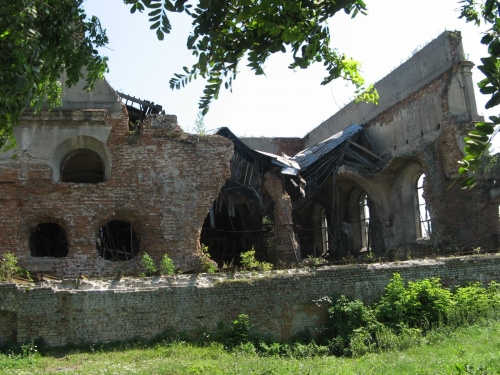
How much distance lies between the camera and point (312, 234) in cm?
2322

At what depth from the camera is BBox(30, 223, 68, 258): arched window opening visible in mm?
15730

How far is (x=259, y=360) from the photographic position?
988 cm

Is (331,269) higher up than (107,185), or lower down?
lower down

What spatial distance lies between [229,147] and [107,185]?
137 inches

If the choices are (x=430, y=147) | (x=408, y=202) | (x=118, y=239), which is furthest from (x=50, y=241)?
(x=430, y=147)

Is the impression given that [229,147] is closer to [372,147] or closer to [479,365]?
[372,147]

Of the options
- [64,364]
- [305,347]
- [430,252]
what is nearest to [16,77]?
[64,364]

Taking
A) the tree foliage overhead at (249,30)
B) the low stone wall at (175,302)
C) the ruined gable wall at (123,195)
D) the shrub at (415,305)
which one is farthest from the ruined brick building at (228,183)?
the tree foliage overhead at (249,30)

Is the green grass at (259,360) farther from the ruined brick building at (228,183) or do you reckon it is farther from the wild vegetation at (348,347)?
the ruined brick building at (228,183)

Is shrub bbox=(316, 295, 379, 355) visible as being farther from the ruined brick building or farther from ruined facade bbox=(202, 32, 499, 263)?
ruined facade bbox=(202, 32, 499, 263)

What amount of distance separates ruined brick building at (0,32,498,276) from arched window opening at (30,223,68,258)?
0.14 ft

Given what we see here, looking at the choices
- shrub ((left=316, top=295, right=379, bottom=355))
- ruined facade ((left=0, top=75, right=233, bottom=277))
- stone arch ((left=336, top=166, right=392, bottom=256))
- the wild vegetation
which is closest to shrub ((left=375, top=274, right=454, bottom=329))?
the wild vegetation

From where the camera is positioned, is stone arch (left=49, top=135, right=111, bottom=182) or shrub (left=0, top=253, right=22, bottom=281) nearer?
shrub (left=0, top=253, right=22, bottom=281)

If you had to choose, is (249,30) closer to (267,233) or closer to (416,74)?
(416,74)
